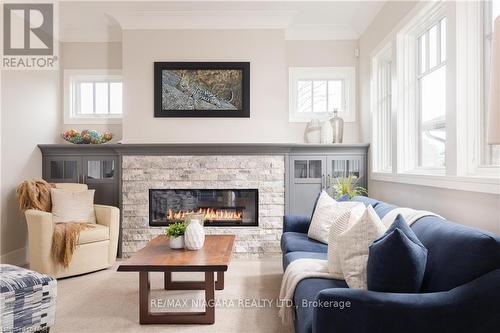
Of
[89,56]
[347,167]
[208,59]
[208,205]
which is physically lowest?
[208,205]

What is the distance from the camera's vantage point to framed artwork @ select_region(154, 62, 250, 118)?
15.2 feet

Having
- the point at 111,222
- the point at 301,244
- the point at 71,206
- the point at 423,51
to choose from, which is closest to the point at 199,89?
the point at 111,222

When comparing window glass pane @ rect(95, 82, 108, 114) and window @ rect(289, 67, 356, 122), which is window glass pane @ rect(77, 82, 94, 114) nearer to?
window glass pane @ rect(95, 82, 108, 114)

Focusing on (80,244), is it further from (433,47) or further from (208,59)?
(433,47)

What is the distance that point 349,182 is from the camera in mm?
4379

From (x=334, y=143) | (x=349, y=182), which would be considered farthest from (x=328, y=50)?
(x=349, y=182)

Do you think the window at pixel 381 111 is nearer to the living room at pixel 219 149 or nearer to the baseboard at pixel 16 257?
the living room at pixel 219 149

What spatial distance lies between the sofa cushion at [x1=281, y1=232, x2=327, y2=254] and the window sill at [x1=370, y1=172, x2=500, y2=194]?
0.97 m

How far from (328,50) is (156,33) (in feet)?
7.54

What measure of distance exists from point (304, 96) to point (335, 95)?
43 centimetres

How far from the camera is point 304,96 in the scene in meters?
5.03

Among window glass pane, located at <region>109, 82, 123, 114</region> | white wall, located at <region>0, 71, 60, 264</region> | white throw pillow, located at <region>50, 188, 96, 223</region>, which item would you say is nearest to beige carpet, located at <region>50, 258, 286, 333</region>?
white throw pillow, located at <region>50, 188, 96, 223</region>

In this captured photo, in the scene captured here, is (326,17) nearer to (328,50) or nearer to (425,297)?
(328,50)

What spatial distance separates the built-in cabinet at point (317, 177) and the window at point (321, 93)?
25.0 inches
